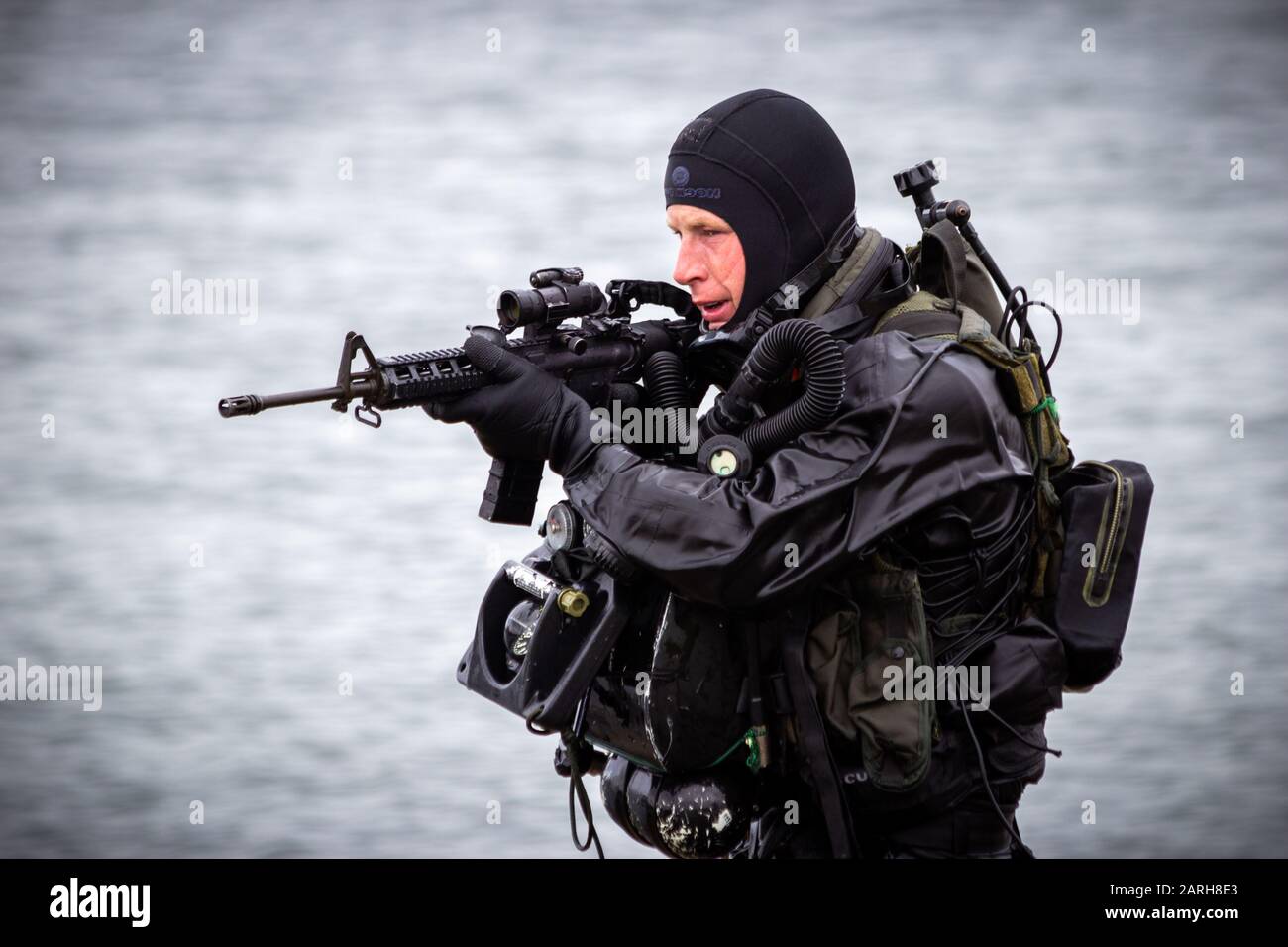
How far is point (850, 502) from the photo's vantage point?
264 cm

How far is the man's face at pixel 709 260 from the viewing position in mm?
2906

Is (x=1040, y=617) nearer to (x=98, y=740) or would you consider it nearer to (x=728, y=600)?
(x=728, y=600)

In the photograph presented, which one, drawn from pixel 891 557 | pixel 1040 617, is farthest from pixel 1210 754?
pixel 891 557

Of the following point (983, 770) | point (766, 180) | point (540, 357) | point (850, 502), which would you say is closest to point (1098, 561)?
point (983, 770)

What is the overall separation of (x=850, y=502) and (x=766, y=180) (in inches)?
22.2

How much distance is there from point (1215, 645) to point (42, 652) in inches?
134

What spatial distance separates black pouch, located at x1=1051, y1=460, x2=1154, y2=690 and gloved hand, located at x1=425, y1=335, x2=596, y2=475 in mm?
786

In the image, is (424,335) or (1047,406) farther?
(424,335)

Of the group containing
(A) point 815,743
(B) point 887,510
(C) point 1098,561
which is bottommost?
(A) point 815,743

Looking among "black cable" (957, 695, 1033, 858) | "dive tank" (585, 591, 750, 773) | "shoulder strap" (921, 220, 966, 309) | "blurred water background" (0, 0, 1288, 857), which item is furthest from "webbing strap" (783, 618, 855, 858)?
"blurred water background" (0, 0, 1288, 857)

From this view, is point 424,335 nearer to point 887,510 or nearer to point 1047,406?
point 1047,406

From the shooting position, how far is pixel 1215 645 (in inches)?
208
